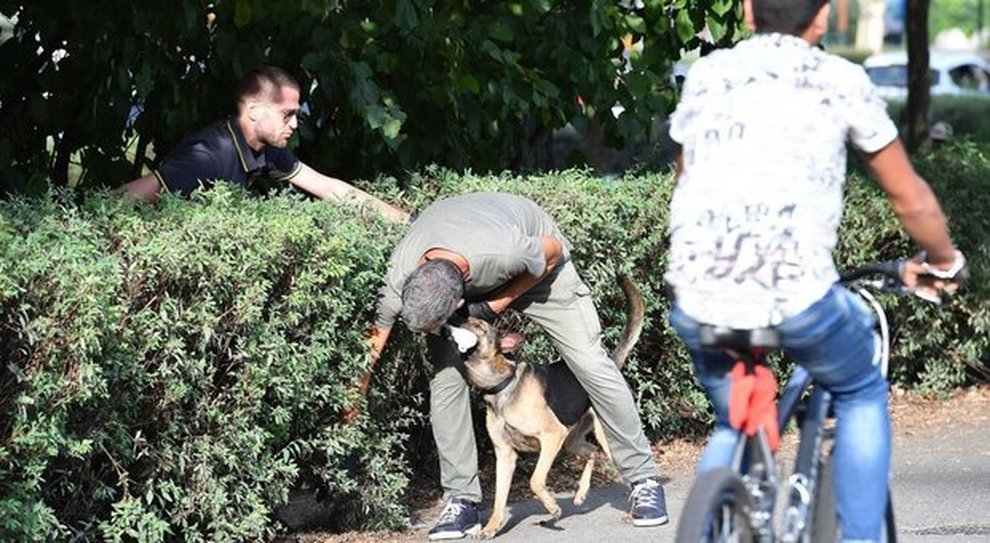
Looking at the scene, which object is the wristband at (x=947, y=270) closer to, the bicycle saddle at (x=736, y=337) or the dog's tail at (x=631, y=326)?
the bicycle saddle at (x=736, y=337)

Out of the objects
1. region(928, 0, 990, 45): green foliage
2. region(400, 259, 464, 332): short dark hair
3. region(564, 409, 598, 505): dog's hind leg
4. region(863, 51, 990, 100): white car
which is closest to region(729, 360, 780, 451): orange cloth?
region(400, 259, 464, 332): short dark hair

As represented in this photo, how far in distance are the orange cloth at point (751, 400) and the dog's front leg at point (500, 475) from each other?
3067 millimetres

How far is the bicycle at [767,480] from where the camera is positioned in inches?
171

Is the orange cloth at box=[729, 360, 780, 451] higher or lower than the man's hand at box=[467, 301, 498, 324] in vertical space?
higher

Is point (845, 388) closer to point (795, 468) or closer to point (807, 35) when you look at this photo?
point (795, 468)

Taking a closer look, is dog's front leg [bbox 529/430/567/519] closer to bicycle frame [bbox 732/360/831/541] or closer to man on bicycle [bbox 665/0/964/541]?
bicycle frame [bbox 732/360/831/541]

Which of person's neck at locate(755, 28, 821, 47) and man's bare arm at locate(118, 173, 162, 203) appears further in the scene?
man's bare arm at locate(118, 173, 162, 203)

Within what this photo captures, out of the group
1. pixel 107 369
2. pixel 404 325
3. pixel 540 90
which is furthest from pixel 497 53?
pixel 107 369

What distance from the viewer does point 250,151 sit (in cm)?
806

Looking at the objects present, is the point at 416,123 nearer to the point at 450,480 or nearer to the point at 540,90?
the point at 540,90

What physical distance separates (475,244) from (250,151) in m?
1.41

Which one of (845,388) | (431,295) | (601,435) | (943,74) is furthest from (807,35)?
(943,74)

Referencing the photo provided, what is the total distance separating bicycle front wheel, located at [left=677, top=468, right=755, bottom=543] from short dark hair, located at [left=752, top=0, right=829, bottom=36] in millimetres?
1091

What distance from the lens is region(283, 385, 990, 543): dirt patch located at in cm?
768
